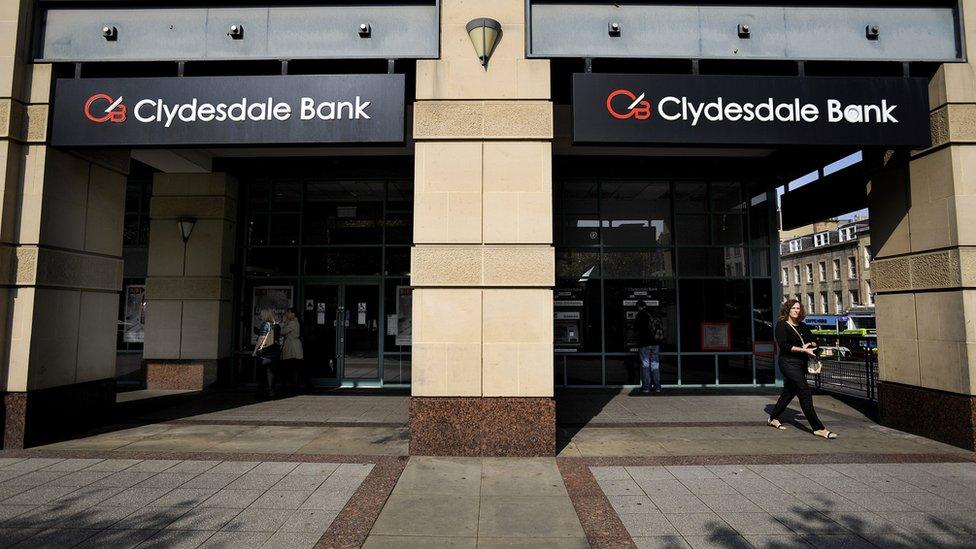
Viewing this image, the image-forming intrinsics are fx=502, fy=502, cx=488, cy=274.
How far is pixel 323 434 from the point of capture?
6648mm

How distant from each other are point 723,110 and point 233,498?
649 cm

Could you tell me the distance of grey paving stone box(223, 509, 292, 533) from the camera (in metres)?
3.81

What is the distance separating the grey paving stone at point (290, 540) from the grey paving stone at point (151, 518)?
3.12 feet

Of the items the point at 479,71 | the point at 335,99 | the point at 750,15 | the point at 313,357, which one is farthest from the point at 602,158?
the point at 313,357

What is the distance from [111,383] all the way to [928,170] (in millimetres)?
11244

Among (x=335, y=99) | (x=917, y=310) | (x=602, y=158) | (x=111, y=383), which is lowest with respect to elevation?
(x=111, y=383)

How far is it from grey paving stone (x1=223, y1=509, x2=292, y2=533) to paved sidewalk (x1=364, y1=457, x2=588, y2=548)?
2.52 feet

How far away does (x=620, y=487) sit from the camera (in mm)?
4750

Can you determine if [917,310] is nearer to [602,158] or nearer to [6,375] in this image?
[602,158]

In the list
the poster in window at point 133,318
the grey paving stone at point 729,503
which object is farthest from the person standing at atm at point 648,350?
the poster in window at point 133,318

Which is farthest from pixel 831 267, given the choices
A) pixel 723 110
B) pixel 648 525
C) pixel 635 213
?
pixel 648 525

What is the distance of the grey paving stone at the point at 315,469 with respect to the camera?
199 inches

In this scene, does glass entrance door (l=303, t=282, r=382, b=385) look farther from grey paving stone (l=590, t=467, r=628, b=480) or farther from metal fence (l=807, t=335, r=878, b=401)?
metal fence (l=807, t=335, r=878, b=401)

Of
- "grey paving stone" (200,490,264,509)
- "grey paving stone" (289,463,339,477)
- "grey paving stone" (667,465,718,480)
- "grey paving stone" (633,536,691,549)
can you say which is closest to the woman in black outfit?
"grey paving stone" (667,465,718,480)
